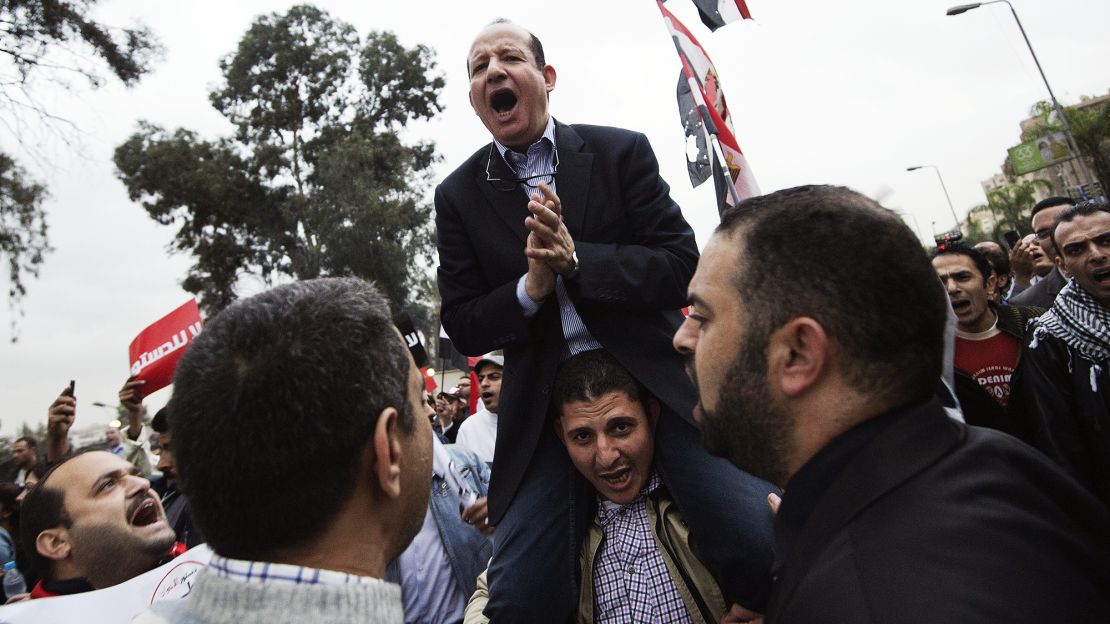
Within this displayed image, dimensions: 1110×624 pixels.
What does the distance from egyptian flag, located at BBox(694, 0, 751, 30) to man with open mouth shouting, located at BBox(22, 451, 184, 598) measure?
14.0 ft

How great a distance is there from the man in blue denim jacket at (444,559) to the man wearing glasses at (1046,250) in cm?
461

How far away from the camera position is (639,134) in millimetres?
2707

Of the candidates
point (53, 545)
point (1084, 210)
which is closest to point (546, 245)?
point (53, 545)

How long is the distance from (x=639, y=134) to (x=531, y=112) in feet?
1.38

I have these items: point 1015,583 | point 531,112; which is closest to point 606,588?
point 1015,583

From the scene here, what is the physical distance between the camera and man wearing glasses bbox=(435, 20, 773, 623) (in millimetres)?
2254

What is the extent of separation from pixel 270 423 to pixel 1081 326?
3668mm

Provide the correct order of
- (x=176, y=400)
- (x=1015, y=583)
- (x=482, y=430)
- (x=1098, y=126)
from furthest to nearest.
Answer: (x=1098, y=126) < (x=482, y=430) < (x=176, y=400) < (x=1015, y=583)

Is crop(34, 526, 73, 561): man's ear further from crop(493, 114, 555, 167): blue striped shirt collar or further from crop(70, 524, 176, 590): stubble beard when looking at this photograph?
crop(493, 114, 555, 167): blue striped shirt collar

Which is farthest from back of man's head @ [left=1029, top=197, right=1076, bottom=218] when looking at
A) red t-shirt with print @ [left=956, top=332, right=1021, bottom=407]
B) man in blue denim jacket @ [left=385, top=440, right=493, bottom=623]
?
man in blue denim jacket @ [left=385, top=440, right=493, bottom=623]

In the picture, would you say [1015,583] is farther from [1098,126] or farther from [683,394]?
[1098,126]

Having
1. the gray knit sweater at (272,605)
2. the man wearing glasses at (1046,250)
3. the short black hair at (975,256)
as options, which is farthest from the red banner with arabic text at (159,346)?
the man wearing glasses at (1046,250)

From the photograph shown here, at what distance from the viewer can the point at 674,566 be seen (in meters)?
2.37

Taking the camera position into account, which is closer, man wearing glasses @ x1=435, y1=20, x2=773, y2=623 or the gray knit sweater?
the gray knit sweater
